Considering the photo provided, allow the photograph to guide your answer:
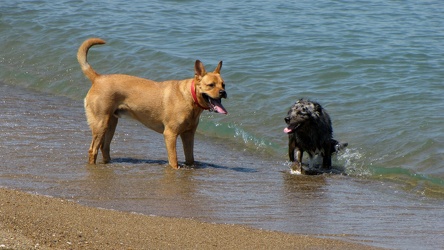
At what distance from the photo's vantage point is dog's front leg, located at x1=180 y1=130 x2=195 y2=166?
9935 millimetres

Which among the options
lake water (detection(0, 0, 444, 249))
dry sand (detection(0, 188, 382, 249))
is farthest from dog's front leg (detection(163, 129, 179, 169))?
dry sand (detection(0, 188, 382, 249))

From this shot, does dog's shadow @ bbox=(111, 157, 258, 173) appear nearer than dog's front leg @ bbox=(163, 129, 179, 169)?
No

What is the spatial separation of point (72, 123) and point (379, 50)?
22.7 ft

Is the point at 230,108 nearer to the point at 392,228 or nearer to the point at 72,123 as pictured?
the point at 72,123

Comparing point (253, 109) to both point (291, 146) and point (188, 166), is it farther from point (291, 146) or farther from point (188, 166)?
point (188, 166)

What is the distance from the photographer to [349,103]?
13.0 m

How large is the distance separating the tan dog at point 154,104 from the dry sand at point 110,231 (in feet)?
8.41

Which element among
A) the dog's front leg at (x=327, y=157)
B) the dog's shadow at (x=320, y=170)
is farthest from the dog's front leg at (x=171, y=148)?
the dog's front leg at (x=327, y=157)

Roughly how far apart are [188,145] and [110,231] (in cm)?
369

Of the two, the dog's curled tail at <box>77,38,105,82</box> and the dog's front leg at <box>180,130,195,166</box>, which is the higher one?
the dog's curled tail at <box>77,38,105,82</box>

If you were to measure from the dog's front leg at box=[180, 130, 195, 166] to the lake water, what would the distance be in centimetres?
28

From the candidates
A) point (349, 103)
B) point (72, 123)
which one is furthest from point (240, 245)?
point (349, 103)

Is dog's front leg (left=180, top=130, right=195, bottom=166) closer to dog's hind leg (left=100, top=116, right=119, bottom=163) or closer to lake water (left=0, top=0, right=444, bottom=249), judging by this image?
lake water (left=0, top=0, right=444, bottom=249)

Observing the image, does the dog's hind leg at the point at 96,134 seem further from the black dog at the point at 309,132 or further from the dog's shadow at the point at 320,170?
the dog's shadow at the point at 320,170
